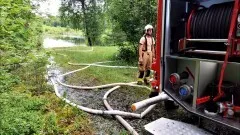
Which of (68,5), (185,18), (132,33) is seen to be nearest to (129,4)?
(132,33)

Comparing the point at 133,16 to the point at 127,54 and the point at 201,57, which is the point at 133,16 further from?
the point at 201,57

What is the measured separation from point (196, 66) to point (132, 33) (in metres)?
6.95

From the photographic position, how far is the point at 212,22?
9.31ft

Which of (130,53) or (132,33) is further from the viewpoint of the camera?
(130,53)

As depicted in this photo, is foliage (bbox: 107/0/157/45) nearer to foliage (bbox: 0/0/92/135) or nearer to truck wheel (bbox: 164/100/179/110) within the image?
foliage (bbox: 0/0/92/135)

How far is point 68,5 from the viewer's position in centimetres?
2203

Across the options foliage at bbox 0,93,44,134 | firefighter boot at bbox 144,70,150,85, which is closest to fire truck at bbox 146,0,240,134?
foliage at bbox 0,93,44,134

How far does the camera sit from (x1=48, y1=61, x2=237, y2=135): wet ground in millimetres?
3546

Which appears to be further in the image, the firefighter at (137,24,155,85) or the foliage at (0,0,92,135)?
the firefighter at (137,24,155,85)

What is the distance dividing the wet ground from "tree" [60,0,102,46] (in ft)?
52.9

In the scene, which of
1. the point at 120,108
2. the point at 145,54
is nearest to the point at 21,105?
the point at 120,108

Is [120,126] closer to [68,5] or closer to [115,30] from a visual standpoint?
[115,30]

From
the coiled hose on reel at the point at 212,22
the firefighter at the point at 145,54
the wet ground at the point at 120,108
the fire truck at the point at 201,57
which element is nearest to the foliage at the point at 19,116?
the wet ground at the point at 120,108

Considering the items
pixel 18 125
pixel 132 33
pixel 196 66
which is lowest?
pixel 18 125
